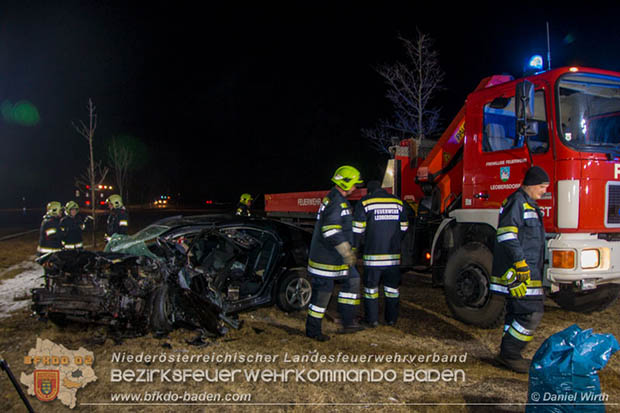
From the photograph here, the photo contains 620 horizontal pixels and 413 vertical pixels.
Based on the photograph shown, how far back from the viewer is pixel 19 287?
296 inches

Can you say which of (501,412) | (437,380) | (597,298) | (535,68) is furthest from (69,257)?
(597,298)

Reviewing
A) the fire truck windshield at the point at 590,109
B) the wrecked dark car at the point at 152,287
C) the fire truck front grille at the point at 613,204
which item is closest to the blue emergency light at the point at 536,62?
the fire truck windshield at the point at 590,109

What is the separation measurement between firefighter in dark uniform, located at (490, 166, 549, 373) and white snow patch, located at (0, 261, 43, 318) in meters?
6.15

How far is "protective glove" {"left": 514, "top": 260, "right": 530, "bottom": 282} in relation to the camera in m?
3.55

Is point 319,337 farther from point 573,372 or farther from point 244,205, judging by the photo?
point 244,205

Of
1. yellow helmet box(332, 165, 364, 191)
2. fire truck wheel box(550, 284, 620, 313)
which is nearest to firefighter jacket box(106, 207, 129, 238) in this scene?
yellow helmet box(332, 165, 364, 191)

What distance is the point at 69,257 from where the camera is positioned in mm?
4582

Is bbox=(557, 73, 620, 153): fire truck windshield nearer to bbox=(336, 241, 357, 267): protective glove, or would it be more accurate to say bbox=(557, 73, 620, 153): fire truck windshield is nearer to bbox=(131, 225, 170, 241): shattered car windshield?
bbox=(336, 241, 357, 267): protective glove

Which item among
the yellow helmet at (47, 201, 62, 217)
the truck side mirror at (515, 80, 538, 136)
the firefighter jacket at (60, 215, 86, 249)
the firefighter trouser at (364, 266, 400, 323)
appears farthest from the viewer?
the firefighter jacket at (60, 215, 86, 249)

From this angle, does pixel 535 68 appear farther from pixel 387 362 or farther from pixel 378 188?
pixel 387 362

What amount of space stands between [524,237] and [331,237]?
184 cm

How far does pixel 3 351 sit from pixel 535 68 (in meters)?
6.51

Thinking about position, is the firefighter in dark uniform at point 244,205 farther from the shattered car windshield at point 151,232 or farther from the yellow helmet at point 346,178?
the yellow helmet at point 346,178

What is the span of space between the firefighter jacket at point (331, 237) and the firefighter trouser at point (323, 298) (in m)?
0.09
